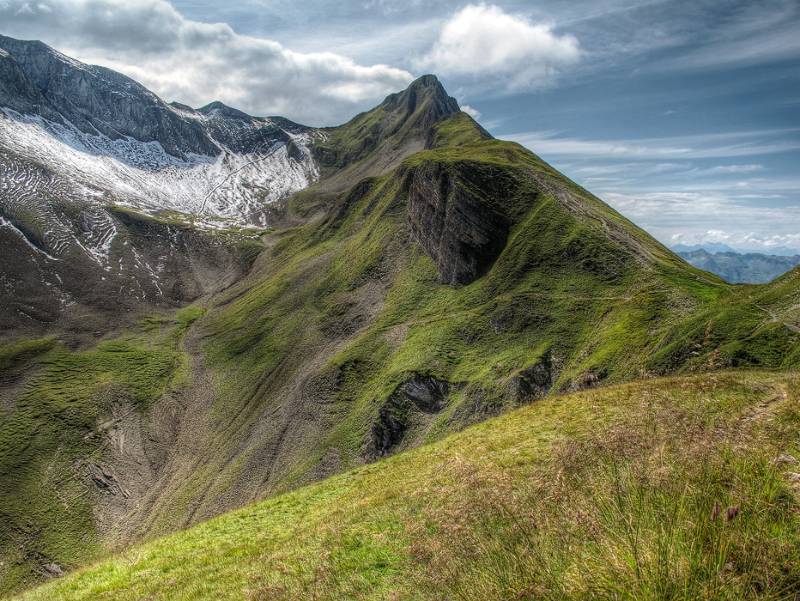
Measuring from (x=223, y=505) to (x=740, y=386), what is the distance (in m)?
71.3

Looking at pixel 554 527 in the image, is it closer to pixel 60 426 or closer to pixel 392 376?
pixel 392 376

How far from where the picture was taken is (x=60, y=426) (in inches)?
4134

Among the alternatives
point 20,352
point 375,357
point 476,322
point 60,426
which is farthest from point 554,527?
point 20,352

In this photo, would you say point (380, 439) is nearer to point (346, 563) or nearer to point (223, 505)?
point (223, 505)

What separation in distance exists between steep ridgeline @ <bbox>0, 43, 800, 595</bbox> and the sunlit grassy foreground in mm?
27265

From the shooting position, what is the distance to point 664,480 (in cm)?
665

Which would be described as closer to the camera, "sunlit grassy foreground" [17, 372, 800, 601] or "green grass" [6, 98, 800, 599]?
"sunlit grassy foreground" [17, 372, 800, 601]

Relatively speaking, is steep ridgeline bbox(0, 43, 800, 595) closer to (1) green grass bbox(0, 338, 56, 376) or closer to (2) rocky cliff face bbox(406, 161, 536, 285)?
(2) rocky cliff face bbox(406, 161, 536, 285)

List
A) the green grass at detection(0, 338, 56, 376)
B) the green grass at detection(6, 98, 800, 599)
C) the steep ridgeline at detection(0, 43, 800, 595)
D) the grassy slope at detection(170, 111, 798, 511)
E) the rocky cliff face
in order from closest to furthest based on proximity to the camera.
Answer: the green grass at detection(6, 98, 800, 599) < the grassy slope at detection(170, 111, 798, 511) < the steep ridgeline at detection(0, 43, 800, 595) < the rocky cliff face < the green grass at detection(0, 338, 56, 376)

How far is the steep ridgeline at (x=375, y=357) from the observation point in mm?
59031

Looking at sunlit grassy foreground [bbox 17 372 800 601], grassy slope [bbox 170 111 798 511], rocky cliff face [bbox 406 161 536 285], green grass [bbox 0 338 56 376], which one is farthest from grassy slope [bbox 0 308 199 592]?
sunlit grassy foreground [bbox 17 372 800 601]

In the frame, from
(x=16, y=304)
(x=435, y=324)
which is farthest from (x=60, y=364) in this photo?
(x=435, y=324)

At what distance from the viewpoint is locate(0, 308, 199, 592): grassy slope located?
78.5 meters

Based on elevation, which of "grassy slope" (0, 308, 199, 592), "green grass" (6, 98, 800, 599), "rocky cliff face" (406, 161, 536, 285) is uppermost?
"rocky cliff face" (406, 161, 536, 285)
